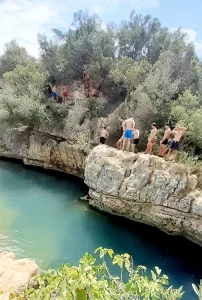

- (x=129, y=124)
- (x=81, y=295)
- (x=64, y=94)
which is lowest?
(x=81, y=295)

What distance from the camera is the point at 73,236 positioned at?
9.93 m

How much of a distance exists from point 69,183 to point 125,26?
1269 cm

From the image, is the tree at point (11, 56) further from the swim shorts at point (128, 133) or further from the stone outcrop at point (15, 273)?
the stone outcrop at point (15, 273)

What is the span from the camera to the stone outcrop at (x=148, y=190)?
32.1 ft

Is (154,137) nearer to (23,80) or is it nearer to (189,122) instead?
(189,122)

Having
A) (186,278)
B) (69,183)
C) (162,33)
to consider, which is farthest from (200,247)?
(162,33)

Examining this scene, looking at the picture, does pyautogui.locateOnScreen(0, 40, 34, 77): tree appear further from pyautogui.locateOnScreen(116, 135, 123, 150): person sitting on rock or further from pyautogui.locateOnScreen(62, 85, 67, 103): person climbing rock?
pyautogui.locateOnScreen(116, 135, 123, 150): person sitting on rock

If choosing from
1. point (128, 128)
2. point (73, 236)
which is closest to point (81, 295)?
point (73, 236)

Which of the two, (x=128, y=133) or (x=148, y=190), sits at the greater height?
(x=128, y=133)

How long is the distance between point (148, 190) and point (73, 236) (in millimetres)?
3390

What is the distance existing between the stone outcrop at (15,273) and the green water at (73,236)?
4.57ft

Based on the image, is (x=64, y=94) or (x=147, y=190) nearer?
(x=147, y=190)

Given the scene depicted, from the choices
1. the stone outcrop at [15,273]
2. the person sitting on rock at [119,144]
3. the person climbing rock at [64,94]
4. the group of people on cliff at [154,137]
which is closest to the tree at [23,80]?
the person climbing rock at [64,94]

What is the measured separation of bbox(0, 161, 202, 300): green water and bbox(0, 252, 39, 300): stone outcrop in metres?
1.39
